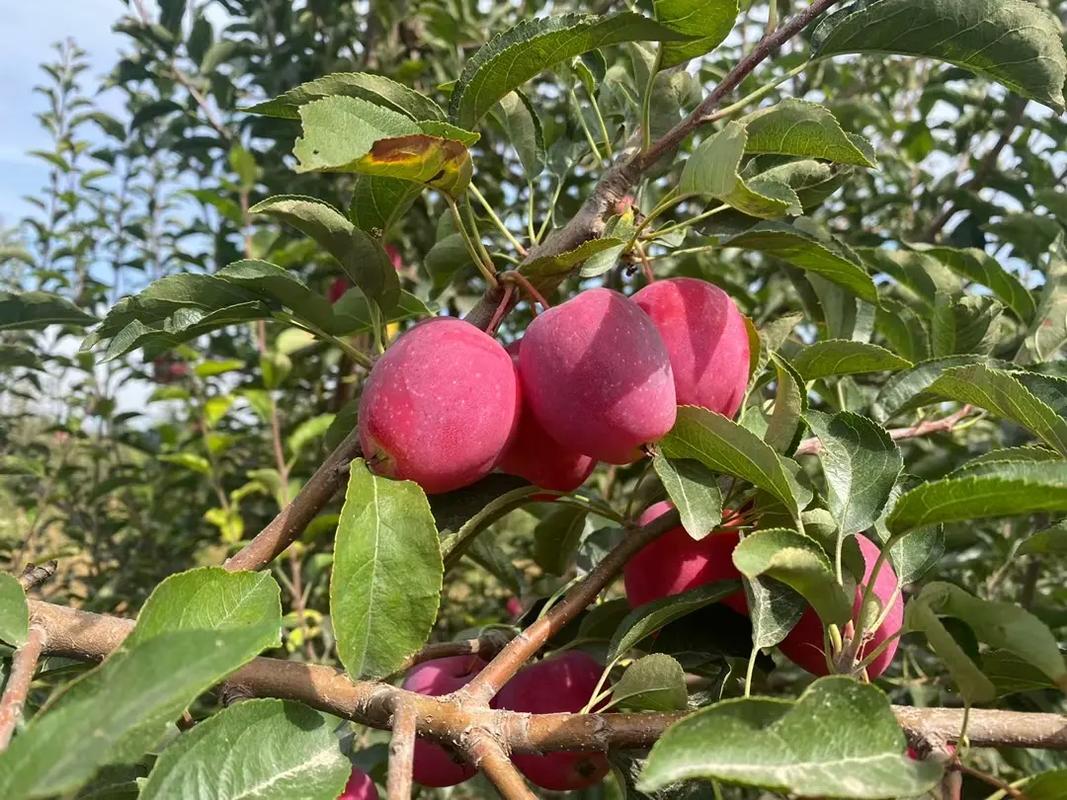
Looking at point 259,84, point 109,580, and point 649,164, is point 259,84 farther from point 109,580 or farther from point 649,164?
point 649,164

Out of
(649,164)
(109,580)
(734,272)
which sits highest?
(649,164)

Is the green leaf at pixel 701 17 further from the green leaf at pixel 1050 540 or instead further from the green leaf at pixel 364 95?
the green leaf at pixel 1050 540

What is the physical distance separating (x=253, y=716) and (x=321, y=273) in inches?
77.9

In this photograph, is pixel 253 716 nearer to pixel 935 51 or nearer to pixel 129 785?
pixel 129 785

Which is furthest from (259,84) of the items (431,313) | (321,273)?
(431,313)

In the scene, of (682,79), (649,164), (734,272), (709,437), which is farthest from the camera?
(734,272)

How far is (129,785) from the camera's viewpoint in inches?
24.6

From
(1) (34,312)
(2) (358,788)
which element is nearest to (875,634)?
(2) (358,788)

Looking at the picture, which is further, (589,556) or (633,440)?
(589,556)

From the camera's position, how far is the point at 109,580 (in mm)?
2426

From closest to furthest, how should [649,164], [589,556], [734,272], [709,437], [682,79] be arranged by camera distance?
[709,437], [649,164], [682,79], [589,556], [734,272]

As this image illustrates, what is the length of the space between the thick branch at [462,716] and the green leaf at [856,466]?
6.5 inches

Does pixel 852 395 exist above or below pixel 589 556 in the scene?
above

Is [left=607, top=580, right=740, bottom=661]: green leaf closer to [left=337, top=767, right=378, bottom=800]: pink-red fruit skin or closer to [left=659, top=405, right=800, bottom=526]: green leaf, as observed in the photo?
[left=659, top=405, right=800, bottom=526]: green leaf
